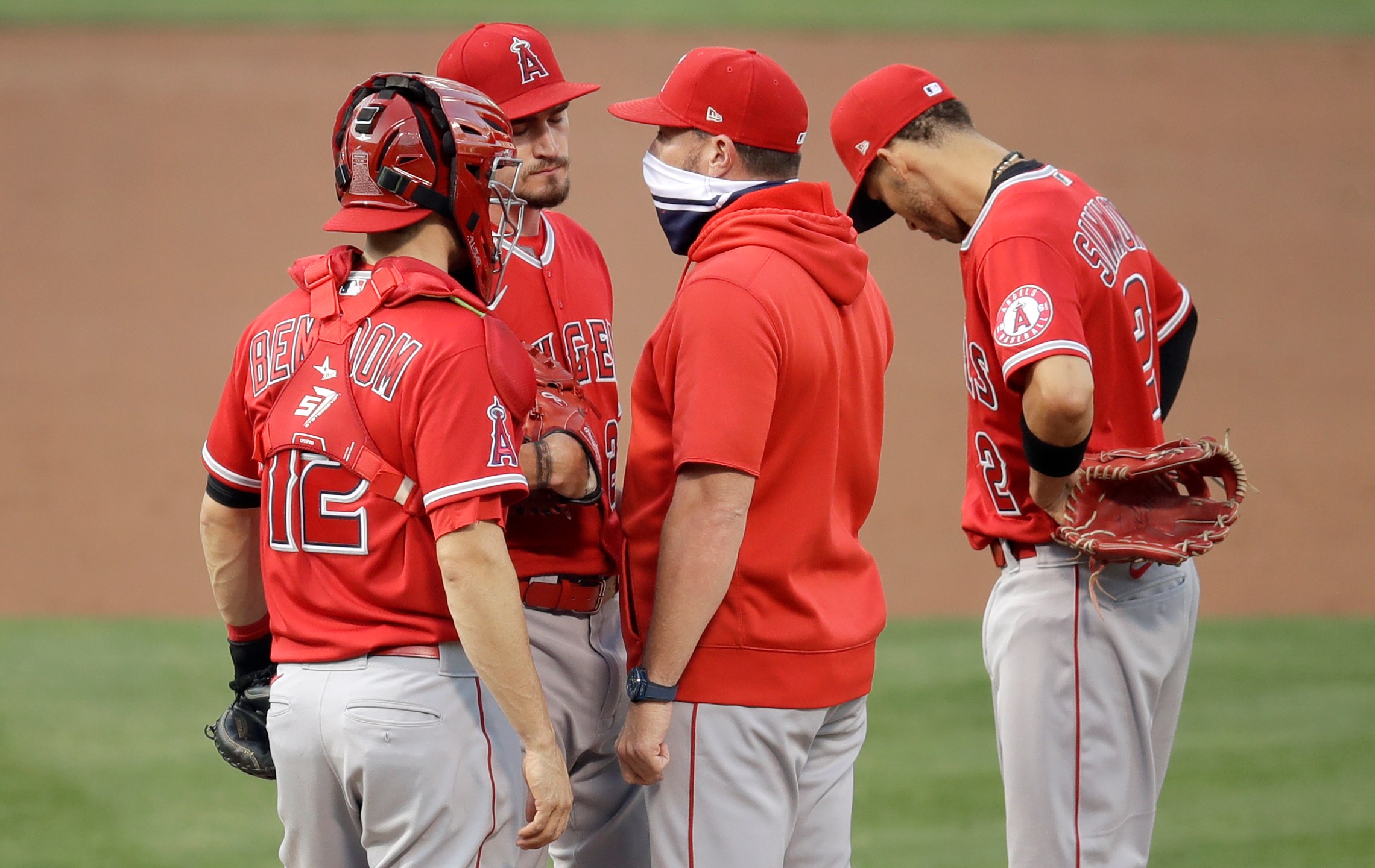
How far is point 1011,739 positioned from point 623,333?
8162 millimetres

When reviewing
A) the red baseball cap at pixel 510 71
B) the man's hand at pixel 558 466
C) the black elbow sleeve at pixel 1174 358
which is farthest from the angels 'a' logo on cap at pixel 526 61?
the black elbow sleeve at pixel 1174 358

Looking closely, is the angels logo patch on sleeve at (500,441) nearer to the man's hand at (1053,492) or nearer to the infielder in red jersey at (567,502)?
the infielder in red jersey at (567,502)

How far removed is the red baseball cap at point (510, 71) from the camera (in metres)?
3.01

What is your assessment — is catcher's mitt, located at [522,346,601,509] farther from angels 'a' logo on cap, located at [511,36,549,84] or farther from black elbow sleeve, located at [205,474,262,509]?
angels 'a' logo on cap, located at [511,36,549,84]

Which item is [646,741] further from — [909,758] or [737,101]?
[909,758]

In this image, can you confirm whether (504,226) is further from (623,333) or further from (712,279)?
(623,333)

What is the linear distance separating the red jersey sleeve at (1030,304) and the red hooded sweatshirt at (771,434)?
1.13 ft

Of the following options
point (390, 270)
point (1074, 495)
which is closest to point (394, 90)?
point (390, 270)

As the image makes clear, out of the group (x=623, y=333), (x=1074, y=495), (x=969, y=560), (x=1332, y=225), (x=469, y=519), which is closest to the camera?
(x=469, y=519)

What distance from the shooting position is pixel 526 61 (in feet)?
9.98

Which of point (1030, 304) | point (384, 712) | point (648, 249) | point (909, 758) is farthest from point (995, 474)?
point (648, 249)

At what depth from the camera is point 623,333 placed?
10.9 metres

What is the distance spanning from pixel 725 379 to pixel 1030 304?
0.79 meters

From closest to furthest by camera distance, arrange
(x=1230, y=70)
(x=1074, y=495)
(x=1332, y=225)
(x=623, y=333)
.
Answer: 1. (x=1074, y=495)
2. (x=623, y=333)
3. (x=1332, y=225)
4. (x=1230, y=70)
